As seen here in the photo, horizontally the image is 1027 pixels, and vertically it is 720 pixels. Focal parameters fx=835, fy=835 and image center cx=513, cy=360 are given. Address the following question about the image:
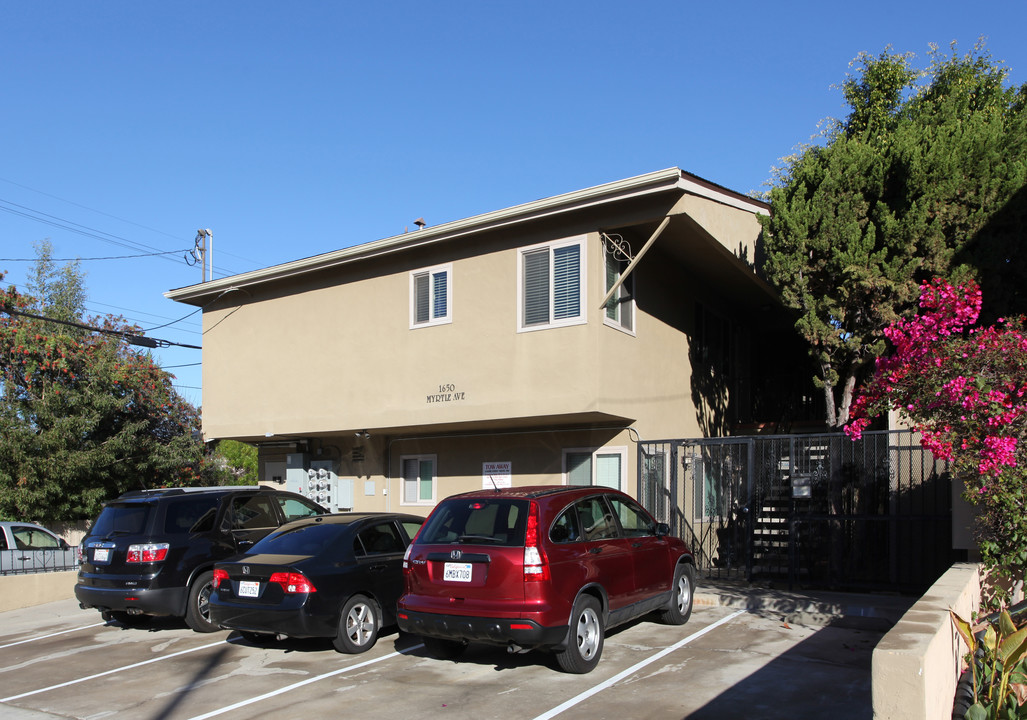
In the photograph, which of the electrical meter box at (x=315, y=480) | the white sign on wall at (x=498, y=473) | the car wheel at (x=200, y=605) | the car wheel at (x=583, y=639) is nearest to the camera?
the car wheel at (x=583, y=639)

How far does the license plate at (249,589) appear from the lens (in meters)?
8.59

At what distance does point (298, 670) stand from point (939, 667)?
5.80 meters

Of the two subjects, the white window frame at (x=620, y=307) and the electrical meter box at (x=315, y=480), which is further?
the electrical meter box at (x=315, y=480)

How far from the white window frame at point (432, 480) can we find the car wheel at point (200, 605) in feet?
19.4

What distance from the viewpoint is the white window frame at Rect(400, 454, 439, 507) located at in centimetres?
1581

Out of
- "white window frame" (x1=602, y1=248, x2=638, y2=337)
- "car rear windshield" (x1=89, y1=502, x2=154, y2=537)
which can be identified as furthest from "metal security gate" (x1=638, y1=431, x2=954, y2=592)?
"car rear windshield" (x1=89, y1=502, x2=154, y2=537)

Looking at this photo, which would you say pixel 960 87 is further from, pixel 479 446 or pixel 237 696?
pixel 237 696

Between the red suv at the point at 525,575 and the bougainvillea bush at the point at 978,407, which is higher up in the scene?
the bougainvillea bush at the point at 978,407

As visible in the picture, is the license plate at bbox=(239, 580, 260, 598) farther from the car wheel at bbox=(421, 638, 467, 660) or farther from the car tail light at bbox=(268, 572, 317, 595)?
the car wheel at bbox=(421, 638, 467, 660)

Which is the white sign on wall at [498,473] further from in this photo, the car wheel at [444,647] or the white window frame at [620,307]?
the car wheel at [444,647]

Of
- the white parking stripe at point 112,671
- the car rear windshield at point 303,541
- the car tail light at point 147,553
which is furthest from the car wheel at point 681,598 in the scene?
the car tail light at point 147,553

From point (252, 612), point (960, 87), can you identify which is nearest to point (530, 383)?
point (252, 612)

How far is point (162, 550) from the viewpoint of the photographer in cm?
1004

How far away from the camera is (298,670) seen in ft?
26.7
